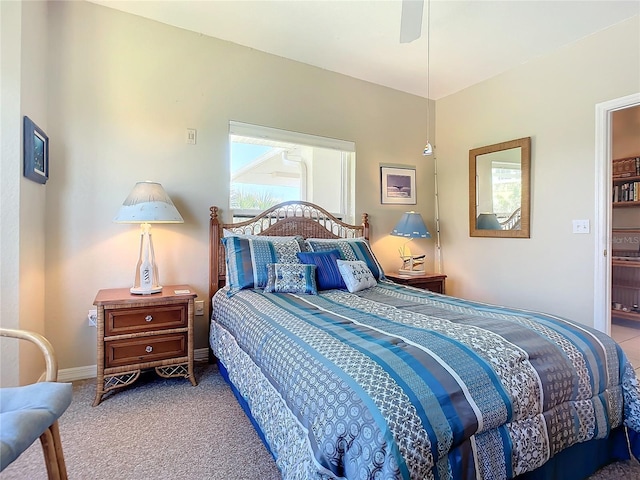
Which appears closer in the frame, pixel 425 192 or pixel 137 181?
pixel 137 181

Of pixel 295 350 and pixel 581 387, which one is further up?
pixel 295 350

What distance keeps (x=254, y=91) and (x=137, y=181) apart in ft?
4.24

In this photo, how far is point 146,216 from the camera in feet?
7.41

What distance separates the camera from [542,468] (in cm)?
128

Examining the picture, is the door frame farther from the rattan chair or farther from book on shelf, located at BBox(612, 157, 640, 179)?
the rattan chair

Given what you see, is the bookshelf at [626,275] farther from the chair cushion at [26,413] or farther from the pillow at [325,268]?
the chair cushion at [26,413]

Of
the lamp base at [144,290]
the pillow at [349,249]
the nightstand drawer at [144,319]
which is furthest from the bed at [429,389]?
the pillow at [349,249]

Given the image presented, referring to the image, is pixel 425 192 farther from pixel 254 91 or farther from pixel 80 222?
pixel 80 222

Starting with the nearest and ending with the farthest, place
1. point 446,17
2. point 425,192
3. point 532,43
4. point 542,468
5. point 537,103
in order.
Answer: point 542,468
point 446,17
point 532,43
point 537,103
point 425,192

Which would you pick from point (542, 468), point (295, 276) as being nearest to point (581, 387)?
point (542, 468)

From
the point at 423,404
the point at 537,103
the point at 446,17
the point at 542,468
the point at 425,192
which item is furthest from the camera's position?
the point at 425,192

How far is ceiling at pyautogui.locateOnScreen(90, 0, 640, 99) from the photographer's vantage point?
2.42 m

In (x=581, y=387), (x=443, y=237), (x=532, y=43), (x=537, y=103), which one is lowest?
(x=581, y=387)

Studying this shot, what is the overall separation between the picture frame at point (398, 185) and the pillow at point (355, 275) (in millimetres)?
1320
